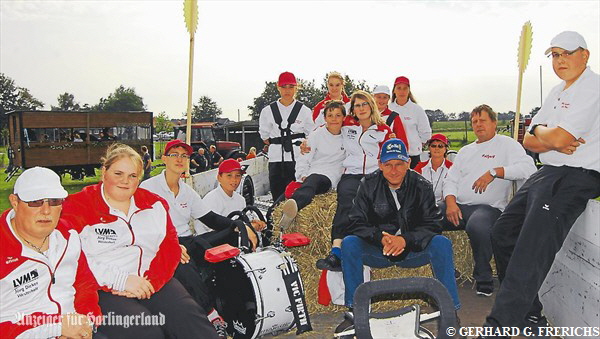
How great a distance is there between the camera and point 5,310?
280 centimetres

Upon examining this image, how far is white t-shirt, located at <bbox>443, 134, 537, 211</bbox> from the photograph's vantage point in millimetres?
5699

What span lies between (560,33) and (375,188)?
1915mm

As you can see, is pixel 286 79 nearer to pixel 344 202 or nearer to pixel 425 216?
pixel 344 202

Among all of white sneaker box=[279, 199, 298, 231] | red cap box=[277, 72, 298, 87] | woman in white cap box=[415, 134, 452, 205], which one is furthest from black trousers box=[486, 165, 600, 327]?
red cap box=[277, 72, 298, 87]

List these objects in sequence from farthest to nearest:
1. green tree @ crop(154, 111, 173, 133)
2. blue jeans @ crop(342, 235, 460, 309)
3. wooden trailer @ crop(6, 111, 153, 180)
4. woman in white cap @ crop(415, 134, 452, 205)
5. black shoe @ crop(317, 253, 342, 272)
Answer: green tree @ crop(154, 111, 173, 133) → wooden trailer @ crop(6, 111, 153, 180) → woman in white cap @ crop(415, 134, 452, 205) → black shoe @ crop(317, 253, 342, 272) → blue jeans @ crop(342, 235, 460, 309)

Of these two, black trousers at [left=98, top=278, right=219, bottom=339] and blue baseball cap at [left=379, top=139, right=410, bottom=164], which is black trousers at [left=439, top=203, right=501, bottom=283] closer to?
blue baseball cap at [left=379, top=139, right=410, bottom=164]

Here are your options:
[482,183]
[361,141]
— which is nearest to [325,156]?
[361,141]

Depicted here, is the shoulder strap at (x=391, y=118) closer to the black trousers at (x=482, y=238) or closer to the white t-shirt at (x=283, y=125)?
the white t-shirt at (x=283, y=125)

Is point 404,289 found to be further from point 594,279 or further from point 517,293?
point 594,279

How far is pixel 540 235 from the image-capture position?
3766mm

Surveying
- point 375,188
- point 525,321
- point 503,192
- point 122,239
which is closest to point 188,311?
point 122,239

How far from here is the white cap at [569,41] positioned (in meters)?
3.81

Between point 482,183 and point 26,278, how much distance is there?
14.4 ft

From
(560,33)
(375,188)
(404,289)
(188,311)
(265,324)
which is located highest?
(560,33)
